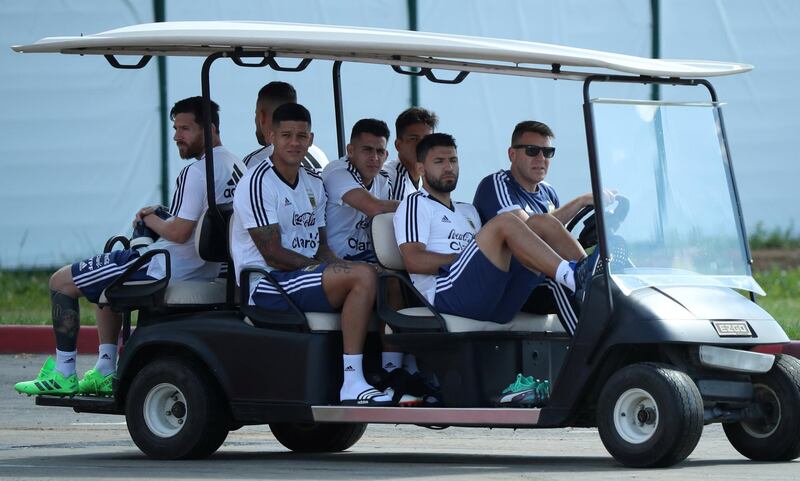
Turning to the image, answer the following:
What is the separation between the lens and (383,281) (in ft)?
24.8

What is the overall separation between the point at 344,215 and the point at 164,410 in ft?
3.95

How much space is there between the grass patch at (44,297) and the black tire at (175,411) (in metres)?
Result: 5.16

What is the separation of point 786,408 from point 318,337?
1.91 metres

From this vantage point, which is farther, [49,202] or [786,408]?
[49,202]

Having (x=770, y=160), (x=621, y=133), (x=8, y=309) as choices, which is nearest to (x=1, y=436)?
(x=621, y=133)

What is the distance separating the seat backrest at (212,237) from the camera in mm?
7848

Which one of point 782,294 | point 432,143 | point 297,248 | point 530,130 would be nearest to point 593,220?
point 530,130

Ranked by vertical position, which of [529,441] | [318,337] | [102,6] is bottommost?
[529,441]

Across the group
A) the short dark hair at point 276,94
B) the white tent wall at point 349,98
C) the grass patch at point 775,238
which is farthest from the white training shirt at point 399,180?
the grass patch at point 775,238

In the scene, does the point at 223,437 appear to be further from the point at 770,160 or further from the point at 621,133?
the point at 770,160

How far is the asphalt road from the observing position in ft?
22.7

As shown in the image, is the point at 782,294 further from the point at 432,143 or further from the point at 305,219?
the point at 305,219

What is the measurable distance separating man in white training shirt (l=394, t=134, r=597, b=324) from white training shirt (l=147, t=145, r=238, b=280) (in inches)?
33.3

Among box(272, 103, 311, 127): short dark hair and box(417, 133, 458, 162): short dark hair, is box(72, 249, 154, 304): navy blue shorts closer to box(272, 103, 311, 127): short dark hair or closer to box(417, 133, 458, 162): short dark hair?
box(272, 103, 311, 127): short dark hair
